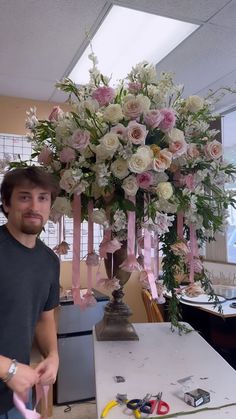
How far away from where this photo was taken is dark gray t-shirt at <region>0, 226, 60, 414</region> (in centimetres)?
112

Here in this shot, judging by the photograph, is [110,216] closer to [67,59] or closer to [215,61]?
[67,59]

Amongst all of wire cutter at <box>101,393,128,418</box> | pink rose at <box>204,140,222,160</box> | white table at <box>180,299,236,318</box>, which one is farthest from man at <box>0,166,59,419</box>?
white table at <box>180,299,236,318</box>

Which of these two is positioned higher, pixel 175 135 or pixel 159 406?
pixel 175 135

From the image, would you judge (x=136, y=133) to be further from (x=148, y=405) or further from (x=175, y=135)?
(x=148, y=405)

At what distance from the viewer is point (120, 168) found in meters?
1.17

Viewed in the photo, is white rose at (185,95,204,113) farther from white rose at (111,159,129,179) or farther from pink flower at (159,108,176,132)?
white rose at (111,159,129,179)

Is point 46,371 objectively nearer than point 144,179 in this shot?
Yes

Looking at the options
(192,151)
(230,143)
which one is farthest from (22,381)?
(230,143)

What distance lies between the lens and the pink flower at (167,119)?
1194 millimetres

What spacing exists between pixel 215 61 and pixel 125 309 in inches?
72.2

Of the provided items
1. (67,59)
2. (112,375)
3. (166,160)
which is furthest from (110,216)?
(67,59)

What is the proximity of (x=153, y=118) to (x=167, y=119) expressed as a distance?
0.06 metres

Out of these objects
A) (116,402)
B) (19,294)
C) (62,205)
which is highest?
(62,205)

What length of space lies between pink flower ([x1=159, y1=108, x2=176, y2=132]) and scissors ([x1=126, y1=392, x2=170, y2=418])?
2.94 feet
